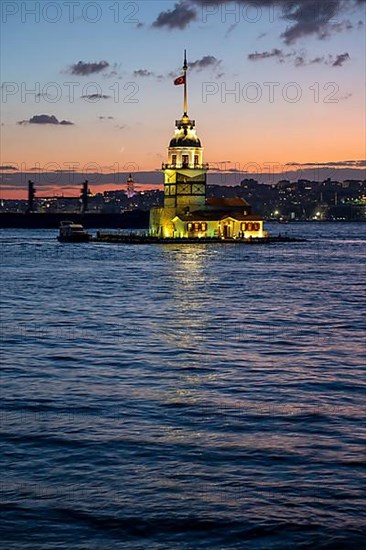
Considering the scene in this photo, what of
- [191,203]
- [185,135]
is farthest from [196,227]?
[185,135]

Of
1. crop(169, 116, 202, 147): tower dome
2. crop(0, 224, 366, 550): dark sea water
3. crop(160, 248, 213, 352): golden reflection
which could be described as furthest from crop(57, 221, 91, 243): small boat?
crop(0, 224, 366, 550): dark sea water

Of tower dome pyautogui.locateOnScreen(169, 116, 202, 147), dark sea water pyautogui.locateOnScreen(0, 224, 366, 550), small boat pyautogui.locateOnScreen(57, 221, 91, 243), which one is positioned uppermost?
tower dome pyautogui.locateOnScreen(169, 116, 202, 147)

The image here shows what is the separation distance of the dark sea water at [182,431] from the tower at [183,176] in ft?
262

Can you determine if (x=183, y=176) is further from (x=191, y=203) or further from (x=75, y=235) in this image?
(x=75, y=235)

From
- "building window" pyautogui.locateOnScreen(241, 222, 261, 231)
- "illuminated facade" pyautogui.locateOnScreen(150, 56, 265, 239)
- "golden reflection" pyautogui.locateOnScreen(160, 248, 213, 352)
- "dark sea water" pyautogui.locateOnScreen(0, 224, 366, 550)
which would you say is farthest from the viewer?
"building window" pyautogui.locateOnScreen(241, 222, 261, 231)

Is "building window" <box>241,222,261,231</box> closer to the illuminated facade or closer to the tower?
the illuminated facade

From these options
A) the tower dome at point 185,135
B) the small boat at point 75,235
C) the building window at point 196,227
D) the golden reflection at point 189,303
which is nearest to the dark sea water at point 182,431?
the golden reflection at point 189,303

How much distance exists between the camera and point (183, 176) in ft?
379

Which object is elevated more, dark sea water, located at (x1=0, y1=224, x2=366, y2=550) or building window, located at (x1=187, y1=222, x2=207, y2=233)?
building window, located at (x1=187, y1=222, x2=207, y2=233)

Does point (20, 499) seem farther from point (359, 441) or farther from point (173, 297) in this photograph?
point (173, 297)

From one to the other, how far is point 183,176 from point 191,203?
3.76 meters

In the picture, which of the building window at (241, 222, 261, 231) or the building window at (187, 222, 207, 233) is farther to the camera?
the building window at (241, 222, 261, 231)

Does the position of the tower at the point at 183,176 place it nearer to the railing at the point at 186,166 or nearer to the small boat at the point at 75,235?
the railing at the point at 186,166

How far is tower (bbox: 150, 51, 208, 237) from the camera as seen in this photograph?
115 meters
